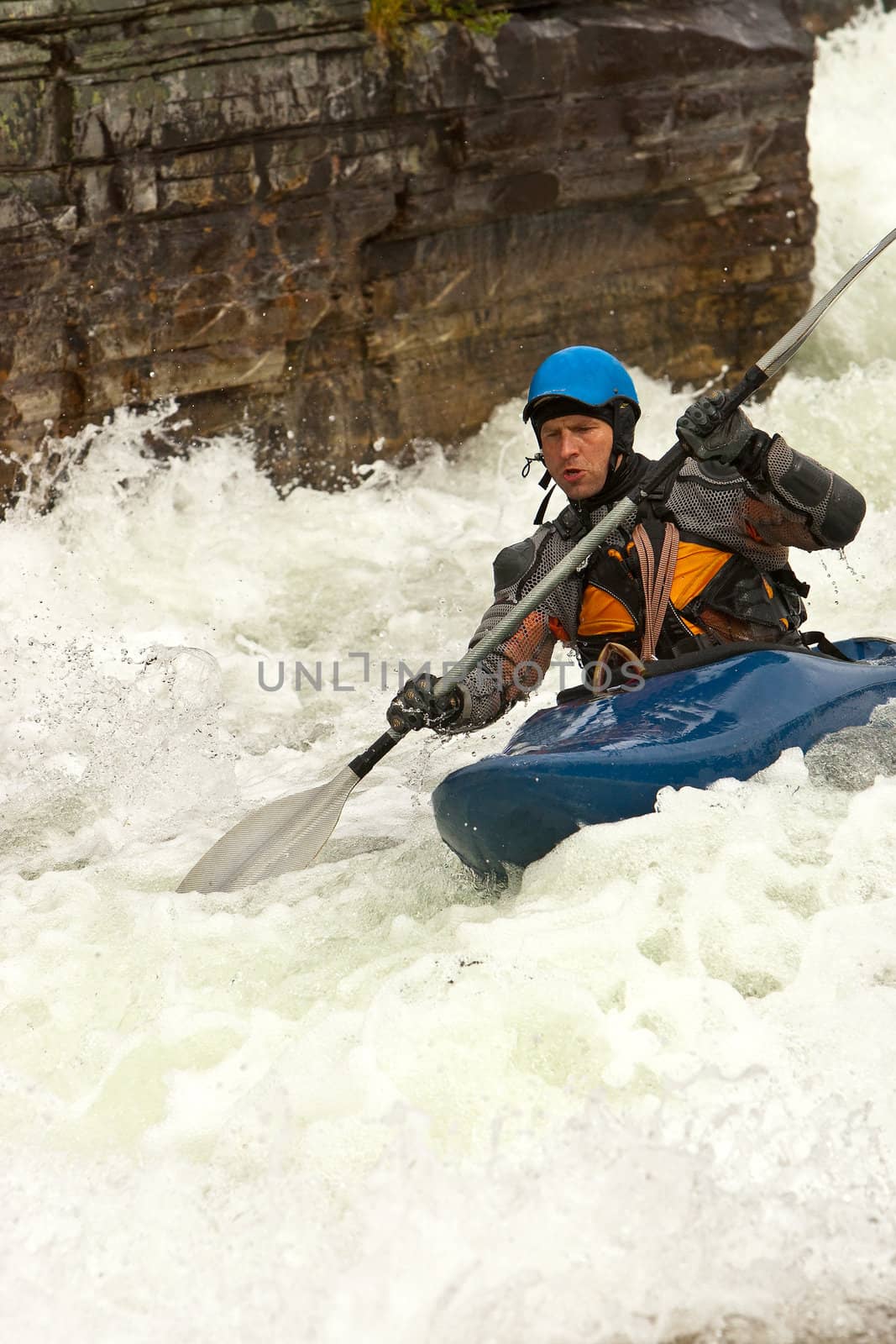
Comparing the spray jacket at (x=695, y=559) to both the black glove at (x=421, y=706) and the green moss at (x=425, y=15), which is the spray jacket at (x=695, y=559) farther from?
the green moss at (x=425, y=15)

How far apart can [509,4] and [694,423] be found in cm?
494

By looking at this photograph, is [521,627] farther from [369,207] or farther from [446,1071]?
[369,207]

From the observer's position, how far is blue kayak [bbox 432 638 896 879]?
10.4ft

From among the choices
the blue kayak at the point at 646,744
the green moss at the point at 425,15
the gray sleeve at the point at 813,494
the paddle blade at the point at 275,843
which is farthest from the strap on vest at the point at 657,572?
the green moss at the point at 425,15

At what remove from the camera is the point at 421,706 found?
3637 millimetres

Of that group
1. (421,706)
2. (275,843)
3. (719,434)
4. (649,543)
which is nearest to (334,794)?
(275,843)

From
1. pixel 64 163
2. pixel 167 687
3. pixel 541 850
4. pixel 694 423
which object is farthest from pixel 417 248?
pixel 541 850

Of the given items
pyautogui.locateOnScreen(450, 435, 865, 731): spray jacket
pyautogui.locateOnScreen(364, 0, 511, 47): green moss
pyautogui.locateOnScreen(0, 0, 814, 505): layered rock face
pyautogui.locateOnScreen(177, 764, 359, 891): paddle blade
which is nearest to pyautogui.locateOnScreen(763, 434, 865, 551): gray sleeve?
pyautogui.locateOnScreen(450, 435, 865, 731): spray jacket

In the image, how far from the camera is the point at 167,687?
19.1 ft

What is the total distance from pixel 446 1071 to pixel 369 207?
5690 millimetres

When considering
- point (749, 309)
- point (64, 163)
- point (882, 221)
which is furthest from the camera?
point (882, 221)

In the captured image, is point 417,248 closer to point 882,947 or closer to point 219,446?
point 219,446

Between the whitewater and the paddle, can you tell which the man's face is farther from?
the whitewater

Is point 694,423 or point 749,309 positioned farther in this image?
point 749,309
